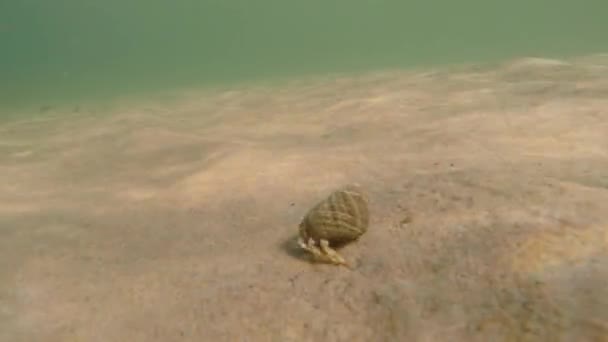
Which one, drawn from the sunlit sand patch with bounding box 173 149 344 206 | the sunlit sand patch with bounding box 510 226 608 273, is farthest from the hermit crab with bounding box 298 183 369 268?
the sunlit sand patch with bounding box 173 149 344 206

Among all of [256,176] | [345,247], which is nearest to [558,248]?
[345,247]

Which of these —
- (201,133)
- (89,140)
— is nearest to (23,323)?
(201,133)

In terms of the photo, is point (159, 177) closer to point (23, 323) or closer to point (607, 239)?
point (23, 323)

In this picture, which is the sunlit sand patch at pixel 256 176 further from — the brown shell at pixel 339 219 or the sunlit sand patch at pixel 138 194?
the brown shell at pixel 339 219

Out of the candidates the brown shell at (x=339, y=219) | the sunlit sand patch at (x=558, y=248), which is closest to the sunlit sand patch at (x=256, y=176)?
the brown shell at (x=339, y=219)

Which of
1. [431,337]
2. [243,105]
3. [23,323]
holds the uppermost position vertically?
[431,337]

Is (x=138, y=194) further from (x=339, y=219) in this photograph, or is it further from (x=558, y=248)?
(x=558, y=248)
